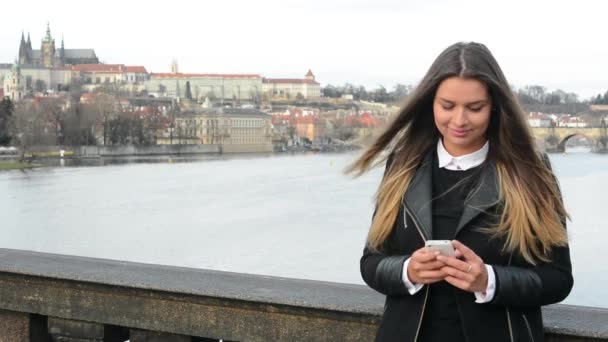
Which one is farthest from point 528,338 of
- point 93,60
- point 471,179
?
point 93,60

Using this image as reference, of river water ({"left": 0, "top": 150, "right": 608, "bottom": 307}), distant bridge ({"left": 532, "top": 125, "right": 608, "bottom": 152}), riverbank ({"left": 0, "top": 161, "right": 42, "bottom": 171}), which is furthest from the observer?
distant bridge ({"left": 532, "top": 125, "right": 608, "bottom": 152})

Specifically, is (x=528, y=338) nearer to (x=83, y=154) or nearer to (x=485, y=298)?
(x=485, y=298)

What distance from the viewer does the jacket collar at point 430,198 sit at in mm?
1383

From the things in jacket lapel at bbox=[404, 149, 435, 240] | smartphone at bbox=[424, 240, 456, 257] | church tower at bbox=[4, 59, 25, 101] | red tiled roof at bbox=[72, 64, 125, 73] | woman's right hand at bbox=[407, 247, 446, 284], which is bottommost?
church tower at bbox=[4, 59, 25, 101]

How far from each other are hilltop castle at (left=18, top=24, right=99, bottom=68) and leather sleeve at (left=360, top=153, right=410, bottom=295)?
109739 mm

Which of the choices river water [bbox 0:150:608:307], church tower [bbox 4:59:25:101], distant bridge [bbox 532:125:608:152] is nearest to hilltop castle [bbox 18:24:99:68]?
church tower [bbox 4:59:25:101]

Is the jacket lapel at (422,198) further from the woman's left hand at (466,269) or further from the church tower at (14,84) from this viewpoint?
the church tower at (14,84)

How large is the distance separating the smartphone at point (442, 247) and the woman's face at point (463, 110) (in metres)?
0.22

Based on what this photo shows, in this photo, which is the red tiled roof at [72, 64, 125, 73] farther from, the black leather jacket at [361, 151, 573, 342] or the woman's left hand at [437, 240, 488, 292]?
the woman's left hand at [437, 240, 488, 292]

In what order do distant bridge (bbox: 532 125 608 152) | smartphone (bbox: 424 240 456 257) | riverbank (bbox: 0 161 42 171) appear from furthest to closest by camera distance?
distant bridge (bbox: 532 125 608 152) < riverbank (bbox: 0 161 42 171) < smartphone (bbox: 424 240 456 257)

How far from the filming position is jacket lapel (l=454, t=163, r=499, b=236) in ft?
4.52

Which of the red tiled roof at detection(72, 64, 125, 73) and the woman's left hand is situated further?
the red tiled roof at detection(72, 64, 125, 73)

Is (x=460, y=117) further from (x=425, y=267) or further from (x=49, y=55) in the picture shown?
(x=49, y=55)

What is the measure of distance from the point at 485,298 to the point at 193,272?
0.95 m
